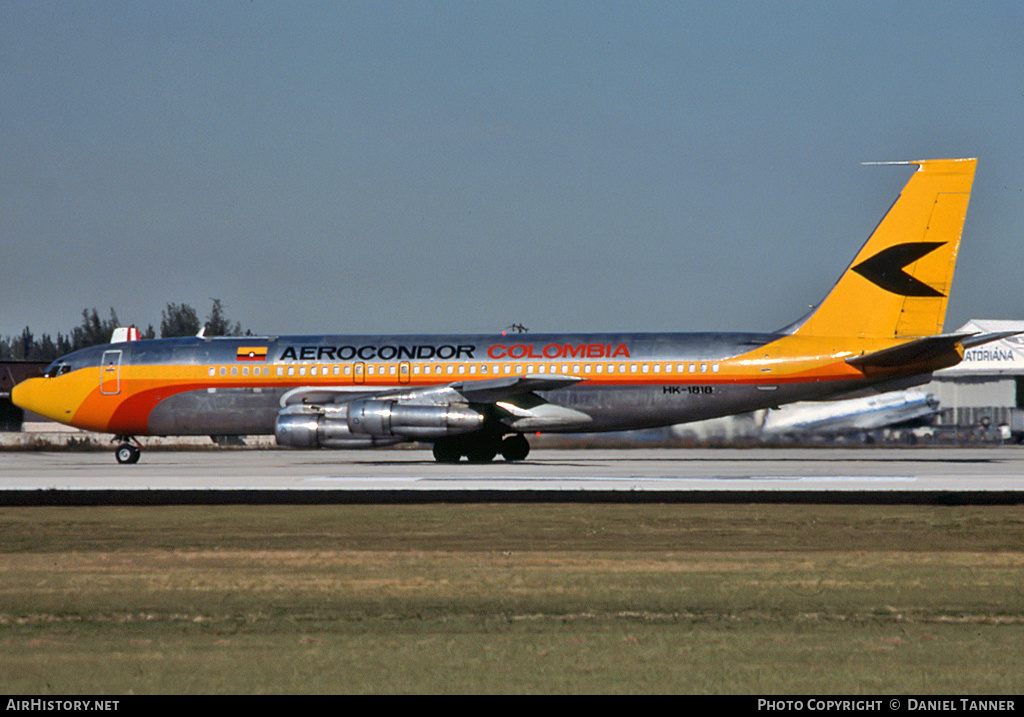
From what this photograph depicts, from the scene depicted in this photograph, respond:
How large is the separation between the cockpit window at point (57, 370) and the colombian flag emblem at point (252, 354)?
7.21m

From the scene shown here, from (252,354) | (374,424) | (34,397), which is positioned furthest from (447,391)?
(34,397)

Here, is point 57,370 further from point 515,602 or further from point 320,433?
point 515,602

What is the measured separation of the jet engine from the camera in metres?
37.2

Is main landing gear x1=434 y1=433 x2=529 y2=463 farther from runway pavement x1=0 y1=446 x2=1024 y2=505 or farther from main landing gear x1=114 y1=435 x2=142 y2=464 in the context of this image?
main landing gear x1=114 y1=435 x2=142 y2=464

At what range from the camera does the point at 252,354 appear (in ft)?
134

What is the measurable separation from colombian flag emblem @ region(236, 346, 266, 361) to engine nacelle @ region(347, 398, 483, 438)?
516cm

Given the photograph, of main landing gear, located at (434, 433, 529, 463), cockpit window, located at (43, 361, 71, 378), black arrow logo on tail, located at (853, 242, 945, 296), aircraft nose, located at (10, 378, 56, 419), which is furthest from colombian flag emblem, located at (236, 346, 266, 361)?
black arrow logo on tail, located at (853, 242, 945, 296)

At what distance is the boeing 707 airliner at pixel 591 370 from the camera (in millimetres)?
37250

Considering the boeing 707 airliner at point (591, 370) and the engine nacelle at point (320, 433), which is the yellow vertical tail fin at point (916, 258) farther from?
the engine nacelle at point (320, 433)
